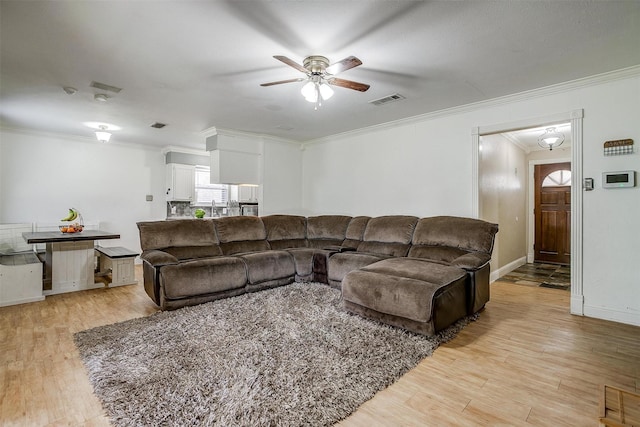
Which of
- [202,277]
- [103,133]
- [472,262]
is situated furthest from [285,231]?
[103,133]

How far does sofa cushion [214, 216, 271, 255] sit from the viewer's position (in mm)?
4461

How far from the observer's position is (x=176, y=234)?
406cm

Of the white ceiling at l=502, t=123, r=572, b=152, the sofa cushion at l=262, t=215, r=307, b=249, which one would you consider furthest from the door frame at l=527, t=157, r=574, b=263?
the sofa cushion at l=262, t=215, r=307, b=249

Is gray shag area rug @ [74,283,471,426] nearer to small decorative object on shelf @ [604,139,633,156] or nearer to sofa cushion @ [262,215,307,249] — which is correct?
sofa cushion @ [262,215,307,249]

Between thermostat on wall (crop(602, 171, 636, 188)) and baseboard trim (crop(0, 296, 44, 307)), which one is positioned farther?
baseboard trim (crop(0, 296, 44, 307))

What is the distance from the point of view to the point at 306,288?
417cm

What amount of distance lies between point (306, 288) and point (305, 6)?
3206 mm

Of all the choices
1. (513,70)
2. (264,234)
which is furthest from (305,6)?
(264,234)

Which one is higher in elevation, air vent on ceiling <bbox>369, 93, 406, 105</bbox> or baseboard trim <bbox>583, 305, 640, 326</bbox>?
air vent on ceiling <bbox>369, 93, 406, 105</bbox>

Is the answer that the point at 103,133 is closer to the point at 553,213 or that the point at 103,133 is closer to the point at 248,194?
the point at 248,194

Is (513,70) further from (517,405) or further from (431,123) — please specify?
(517,405)

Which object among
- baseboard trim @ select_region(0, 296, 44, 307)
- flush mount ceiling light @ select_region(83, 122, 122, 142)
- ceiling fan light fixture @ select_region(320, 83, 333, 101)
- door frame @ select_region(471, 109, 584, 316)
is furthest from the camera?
flush mount ceiling light @ select_region(83, 122, 122, 142)

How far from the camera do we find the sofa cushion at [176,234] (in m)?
3.85

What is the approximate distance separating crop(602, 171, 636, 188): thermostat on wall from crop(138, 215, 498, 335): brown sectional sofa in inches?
44.4
